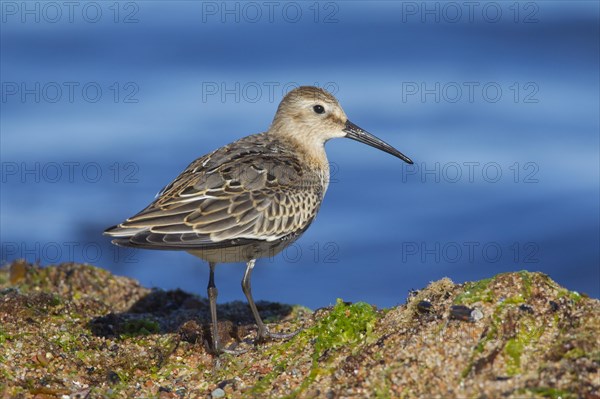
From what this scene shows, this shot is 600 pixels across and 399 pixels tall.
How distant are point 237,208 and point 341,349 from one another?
7.69 feet

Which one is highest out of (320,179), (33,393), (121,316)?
(320,179)

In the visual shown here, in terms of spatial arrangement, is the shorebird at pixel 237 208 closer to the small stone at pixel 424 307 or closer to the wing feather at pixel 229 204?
the wing feather at pixel 229 204

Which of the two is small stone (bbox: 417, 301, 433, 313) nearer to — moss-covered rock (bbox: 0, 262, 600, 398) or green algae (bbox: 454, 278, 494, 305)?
moss-covered rock (bbox: 0, 262, 600, 398)

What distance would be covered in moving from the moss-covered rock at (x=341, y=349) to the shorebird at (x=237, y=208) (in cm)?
62

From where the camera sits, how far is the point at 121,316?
9.20 m

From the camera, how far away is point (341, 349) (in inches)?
271

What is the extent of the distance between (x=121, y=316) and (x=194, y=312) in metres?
0.94

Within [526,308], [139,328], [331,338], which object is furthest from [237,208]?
[526,308]

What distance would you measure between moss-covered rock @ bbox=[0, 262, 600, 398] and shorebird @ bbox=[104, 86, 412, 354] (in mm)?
625

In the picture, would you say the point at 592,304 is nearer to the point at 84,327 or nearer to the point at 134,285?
the point at 84,327

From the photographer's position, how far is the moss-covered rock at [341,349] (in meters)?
5.84

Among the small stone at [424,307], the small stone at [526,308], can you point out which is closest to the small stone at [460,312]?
the small stone at [526,308]

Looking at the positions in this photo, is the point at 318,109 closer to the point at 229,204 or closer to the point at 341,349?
the point at 229,204

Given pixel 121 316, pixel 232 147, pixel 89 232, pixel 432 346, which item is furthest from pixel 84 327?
pixel 89 232
